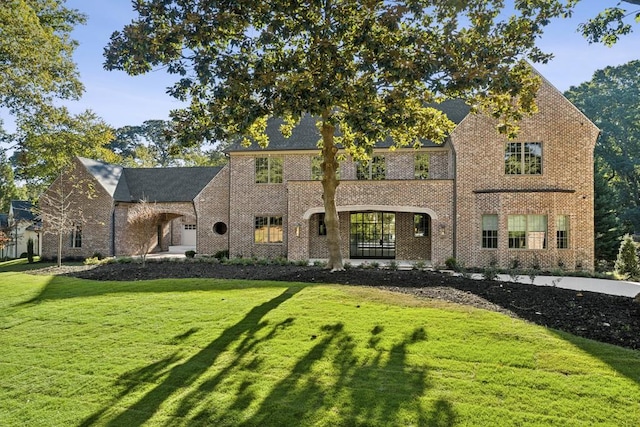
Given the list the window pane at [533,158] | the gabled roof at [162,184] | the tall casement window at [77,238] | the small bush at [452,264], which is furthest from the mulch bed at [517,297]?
the tall casement window at [77,238]

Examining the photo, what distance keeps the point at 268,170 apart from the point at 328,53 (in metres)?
13.5

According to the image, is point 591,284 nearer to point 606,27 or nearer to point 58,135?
point 606,27

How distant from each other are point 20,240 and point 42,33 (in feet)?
77.3

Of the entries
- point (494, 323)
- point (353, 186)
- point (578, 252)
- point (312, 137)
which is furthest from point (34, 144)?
point (578, 252)

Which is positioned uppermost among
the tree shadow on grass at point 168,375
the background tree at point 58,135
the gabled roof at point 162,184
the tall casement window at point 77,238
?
the background tree at point 58,135

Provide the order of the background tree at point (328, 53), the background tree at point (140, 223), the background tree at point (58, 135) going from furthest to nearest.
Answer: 1. the background tree at point (140, 223)
2. the background tree at point (58, 135)
3. the background tree at point (328, 53)

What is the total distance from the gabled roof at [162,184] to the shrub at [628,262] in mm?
22392

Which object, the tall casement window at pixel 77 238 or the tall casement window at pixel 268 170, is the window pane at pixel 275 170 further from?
the tall casement window at pixel 77 238

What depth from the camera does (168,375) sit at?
5.11 m

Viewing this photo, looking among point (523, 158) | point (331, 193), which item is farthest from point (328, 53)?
point (523, 158)

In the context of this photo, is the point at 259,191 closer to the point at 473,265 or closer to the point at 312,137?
the point at 312,137

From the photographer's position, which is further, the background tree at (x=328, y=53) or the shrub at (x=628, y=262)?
the shrub at (x=628, y=262)

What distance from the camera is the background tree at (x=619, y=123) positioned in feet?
117

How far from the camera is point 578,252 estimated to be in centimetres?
1764
